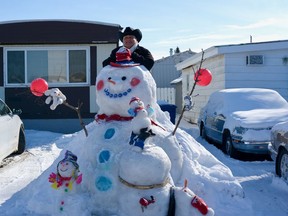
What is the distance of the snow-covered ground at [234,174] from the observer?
5835 millimetres

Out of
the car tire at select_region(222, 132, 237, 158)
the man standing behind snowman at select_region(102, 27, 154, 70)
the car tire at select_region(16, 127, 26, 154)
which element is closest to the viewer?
the man standing behind snowman at select_region(102, 27, 154, 70)

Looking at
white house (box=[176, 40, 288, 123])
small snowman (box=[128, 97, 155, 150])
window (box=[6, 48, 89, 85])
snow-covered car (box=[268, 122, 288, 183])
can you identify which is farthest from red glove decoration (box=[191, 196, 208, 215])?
window (box=[6, 48, 89, 85])

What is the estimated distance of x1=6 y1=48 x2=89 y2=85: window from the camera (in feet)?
45.2

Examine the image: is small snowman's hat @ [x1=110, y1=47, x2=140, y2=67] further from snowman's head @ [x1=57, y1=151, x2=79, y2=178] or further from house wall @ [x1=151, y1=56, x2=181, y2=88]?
house wall @ [x1=151, y1=56, x2=181, y2=88]

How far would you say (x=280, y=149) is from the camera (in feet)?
23.7

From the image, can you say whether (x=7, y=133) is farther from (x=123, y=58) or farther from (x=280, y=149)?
(x=280, y=149)

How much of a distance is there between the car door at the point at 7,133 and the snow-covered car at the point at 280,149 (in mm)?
5284

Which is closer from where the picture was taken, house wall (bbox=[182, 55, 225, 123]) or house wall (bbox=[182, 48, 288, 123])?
house wall (bbox=[182, 48, 288, 123])

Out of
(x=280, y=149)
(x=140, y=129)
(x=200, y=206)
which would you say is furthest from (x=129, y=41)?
(x=280, y=149)

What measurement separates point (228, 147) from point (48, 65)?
707 cm

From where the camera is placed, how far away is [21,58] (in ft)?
45.3

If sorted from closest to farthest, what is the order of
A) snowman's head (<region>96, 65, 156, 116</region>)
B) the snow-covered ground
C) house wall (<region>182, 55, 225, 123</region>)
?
snowman's head (<region>96, 65, 156, 116</region>) → the snow-covered ground → house wall (<region>182, 55, 225, 123</region>)

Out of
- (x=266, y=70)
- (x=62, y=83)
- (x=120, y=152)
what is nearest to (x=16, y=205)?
(x=120, y=152)

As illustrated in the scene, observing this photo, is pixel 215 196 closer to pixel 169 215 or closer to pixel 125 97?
pixel 169 215
